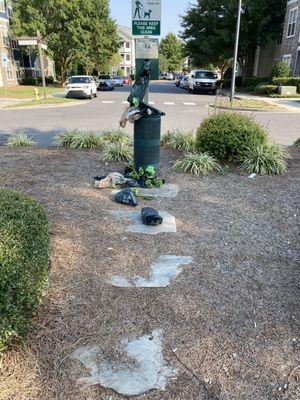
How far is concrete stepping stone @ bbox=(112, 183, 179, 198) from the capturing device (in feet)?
17.3

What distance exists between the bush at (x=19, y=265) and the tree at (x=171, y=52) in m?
96.1

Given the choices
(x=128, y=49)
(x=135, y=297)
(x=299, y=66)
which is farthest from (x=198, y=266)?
(x=128, y=49)

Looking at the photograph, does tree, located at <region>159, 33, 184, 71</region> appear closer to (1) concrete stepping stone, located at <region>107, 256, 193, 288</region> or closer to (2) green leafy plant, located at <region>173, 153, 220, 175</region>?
(2) green leafy plant, located at <region>173, 153, 220, 175</region>

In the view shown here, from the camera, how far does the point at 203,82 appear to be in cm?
2977

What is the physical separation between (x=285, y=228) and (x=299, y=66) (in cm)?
2923

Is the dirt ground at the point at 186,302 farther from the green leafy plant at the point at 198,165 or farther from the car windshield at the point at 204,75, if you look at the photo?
the car windshield at the point at 204,75

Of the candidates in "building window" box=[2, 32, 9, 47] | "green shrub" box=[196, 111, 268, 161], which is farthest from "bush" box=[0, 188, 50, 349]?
"building window" box=[2, 32, 9, 47]

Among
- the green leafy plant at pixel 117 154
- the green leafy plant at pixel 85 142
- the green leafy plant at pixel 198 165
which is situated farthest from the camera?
the green leafy plant at pixel 85 142

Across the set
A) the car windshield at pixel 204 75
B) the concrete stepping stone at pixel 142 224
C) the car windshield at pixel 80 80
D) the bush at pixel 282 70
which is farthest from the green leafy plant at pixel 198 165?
the car windshield at pixel 204 75

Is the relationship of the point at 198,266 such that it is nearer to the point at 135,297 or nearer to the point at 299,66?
the point at 135,297

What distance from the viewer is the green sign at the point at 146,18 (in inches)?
229

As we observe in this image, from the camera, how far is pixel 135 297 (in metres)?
2.93

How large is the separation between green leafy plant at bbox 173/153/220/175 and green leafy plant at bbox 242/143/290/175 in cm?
57

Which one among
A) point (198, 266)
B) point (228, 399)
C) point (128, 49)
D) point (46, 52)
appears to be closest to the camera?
point (228, 399)
